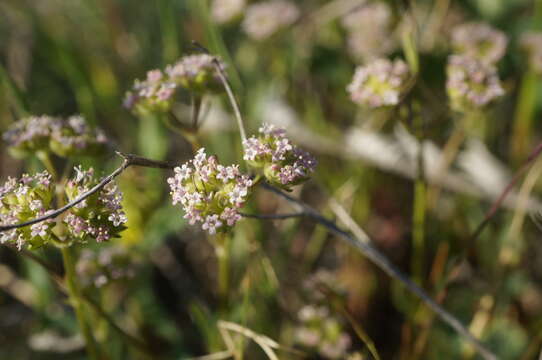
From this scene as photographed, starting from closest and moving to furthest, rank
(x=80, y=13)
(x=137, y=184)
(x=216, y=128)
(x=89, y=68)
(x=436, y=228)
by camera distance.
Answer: (x=137, y=184) → (x=436, y=228) → (x=216, y=128) → (x=89, y=68) → (x=80, y=13)

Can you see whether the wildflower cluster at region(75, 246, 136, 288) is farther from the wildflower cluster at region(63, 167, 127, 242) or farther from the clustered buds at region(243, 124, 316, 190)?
the clustered buds at region(243, 124, 316, 190)

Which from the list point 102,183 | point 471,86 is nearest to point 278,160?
point 102,183

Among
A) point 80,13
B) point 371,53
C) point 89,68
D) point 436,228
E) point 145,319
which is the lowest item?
point 436,228

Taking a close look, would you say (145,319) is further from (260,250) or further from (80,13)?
(80,13)

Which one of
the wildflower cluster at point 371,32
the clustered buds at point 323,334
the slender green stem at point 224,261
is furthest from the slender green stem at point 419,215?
the wildflower cluster at point 371,32

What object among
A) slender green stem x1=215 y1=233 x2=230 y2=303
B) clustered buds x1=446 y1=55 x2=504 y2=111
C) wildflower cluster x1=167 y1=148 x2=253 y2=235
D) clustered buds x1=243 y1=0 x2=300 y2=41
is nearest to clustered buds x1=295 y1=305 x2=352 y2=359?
slender green stem x1=215 y1=233 x2=230 y2=303

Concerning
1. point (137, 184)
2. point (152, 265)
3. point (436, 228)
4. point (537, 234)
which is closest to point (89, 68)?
point (137, 184)
